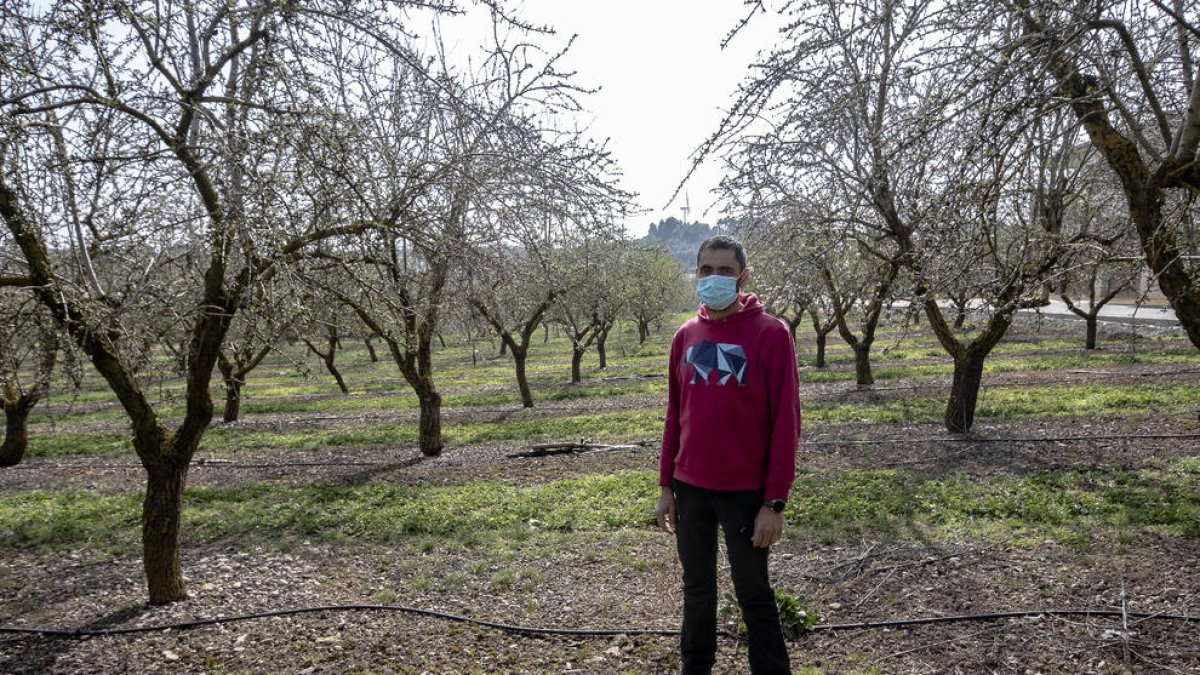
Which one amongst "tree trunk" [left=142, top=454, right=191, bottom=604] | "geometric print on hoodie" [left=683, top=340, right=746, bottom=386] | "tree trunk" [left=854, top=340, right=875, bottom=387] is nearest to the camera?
"geometric print on hoodie" [left=683, top=340, right=746, bottom=386]

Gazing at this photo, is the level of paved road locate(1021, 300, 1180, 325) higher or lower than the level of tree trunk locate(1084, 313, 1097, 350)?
higher

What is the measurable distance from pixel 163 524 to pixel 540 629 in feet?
8.49

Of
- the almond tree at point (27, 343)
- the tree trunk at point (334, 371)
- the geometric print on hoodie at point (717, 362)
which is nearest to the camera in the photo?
the geometric print on hoodie at point (717, 362)

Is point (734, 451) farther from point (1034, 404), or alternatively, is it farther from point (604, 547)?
point (1034, 404)

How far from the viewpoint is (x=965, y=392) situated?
9.34 metres

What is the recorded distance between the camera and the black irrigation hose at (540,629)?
3787 millimetres

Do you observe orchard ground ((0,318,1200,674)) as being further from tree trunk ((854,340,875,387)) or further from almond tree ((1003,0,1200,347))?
tree trunk ((854,340,875,387))

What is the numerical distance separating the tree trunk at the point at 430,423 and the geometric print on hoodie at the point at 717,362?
8.14 meters

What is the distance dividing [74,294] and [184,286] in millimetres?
1484

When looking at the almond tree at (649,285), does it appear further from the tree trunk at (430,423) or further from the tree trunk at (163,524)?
the tree trunk at (163,524)

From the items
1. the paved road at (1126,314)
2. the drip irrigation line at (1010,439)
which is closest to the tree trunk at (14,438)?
the drip irrigation line at (1010,439)

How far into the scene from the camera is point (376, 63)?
3.92 meters

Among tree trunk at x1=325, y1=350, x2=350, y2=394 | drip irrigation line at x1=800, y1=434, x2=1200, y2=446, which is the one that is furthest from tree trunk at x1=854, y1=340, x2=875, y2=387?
tree trunk at x1=325, y1=350, x2=350, y2=394

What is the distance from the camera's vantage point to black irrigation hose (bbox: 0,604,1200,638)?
3.79 metres
